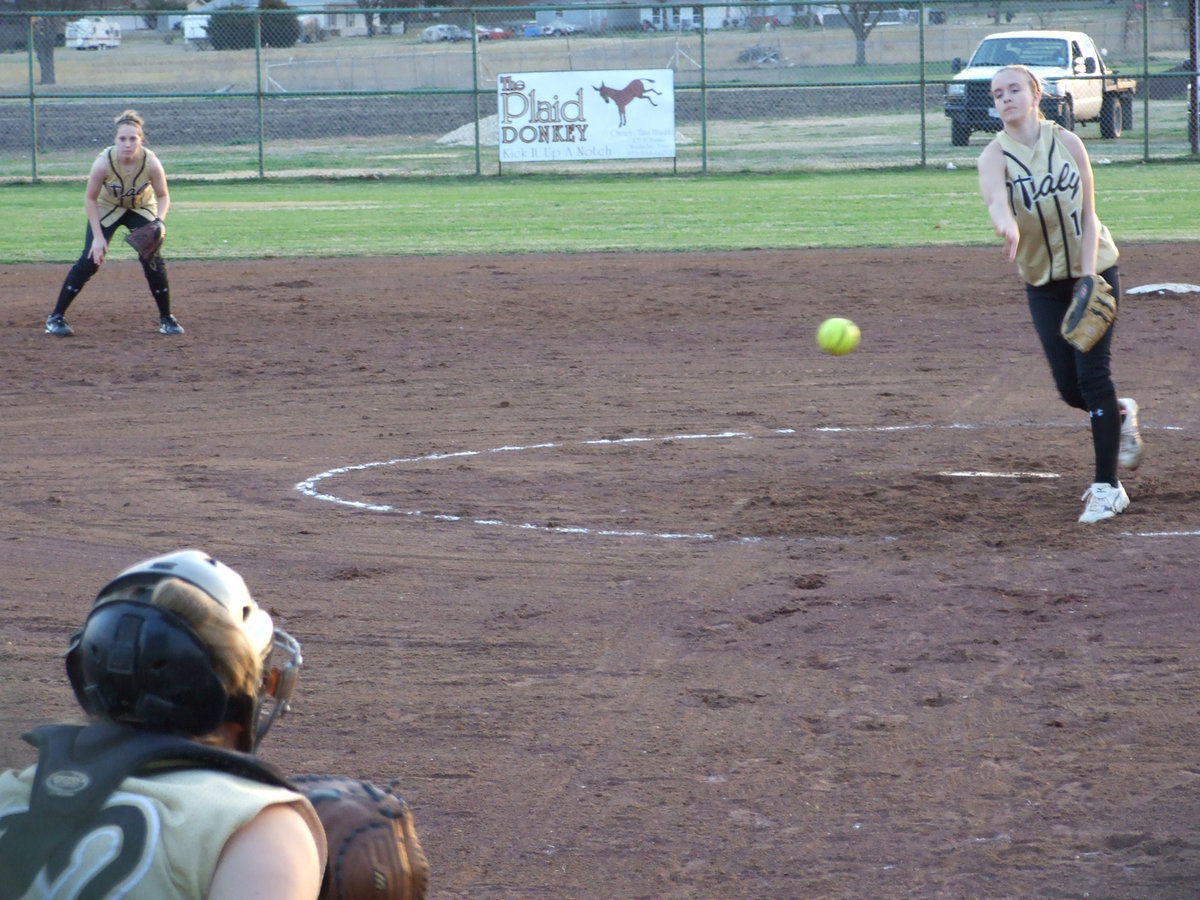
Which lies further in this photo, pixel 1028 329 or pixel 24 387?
pixel 1028 329

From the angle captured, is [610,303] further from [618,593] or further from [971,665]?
[971,665]

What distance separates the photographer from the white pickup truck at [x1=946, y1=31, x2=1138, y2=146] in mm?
27656

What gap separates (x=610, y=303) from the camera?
13.9 meters

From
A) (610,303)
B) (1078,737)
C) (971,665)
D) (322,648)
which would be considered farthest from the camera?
(610,303)

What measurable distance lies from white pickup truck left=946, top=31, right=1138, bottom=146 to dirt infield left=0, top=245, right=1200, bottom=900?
16.1 meters

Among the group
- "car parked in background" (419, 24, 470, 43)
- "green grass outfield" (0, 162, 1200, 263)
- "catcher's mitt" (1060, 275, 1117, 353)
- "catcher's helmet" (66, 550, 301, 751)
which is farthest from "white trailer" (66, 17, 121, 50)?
"catcher's helmet" (66, 550, 301, 751)

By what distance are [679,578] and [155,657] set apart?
436 centimetres

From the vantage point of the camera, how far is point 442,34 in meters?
45.3

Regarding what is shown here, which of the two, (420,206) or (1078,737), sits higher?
(420,206)

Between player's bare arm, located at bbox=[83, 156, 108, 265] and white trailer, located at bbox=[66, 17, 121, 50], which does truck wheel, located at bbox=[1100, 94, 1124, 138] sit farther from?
white trailer, located at bbox=[66, 17, 121, 50]

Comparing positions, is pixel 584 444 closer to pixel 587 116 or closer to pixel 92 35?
pixel 587 116

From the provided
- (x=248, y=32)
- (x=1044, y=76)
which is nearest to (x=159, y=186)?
(x=1044, y=76)

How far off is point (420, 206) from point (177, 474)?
51.3 ft

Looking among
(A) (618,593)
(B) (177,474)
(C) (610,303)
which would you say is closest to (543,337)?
(C) (610,303)
